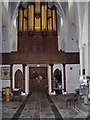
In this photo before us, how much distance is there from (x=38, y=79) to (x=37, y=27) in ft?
19.1

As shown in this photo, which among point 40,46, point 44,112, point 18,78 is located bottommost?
point 44,112

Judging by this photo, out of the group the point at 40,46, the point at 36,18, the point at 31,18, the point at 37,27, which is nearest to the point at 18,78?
the point at 40,46

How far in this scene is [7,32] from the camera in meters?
22.3

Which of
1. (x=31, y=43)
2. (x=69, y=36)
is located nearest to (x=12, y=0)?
(x=31, y=43)

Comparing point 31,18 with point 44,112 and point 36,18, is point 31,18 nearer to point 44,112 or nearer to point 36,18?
point 36,18

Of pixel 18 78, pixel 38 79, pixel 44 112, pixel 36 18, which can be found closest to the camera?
pixel 44 112

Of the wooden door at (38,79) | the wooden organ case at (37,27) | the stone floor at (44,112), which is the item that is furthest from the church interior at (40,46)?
the stone floor at (44,112)

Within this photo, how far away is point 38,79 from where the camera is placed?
88.1 feet

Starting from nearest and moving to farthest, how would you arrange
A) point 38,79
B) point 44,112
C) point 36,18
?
point 44,112 → point 36,18 → point 38,79

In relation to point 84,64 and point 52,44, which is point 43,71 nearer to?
point 52,44

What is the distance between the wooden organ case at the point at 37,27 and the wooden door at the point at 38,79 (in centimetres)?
351

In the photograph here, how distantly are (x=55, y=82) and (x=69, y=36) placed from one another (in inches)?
180

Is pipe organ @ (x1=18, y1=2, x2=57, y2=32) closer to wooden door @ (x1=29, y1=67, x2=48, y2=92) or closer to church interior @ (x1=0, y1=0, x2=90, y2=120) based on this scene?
church interior @ (x1=0, y1=0, x2=90, y2=120)

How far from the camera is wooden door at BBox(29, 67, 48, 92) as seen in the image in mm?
26688
